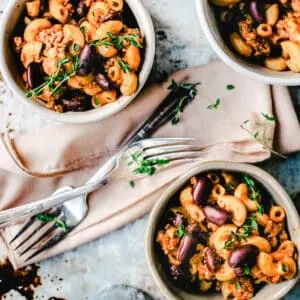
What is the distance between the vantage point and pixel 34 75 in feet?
4.09

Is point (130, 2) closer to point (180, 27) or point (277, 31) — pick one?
point (180, 27)

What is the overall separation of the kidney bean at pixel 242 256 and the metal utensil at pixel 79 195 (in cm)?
22

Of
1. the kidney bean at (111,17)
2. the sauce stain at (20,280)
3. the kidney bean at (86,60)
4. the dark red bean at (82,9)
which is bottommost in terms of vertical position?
the sauce stain at (20,280)

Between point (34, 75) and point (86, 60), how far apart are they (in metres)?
0.11

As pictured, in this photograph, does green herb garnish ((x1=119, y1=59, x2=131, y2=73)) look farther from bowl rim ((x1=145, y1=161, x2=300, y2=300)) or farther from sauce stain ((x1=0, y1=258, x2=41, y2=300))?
sauce stain ((x1=0, y1=258, x2=41, y2=300))

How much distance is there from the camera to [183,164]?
4.43 ft

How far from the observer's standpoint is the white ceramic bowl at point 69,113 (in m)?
1.26

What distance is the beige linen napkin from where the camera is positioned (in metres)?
1.34

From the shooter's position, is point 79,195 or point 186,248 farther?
point 79,195

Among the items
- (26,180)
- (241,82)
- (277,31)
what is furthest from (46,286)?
(277,31)

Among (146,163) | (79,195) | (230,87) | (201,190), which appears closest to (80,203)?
(79,195)

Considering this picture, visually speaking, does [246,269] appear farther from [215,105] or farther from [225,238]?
[215,105]

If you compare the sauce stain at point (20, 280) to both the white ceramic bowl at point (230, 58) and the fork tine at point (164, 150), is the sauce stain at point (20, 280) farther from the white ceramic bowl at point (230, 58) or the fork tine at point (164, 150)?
the white ceramic bowl at point (230, 58)

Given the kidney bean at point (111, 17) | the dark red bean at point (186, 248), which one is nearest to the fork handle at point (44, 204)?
the dark red bean at point (186, 248)
